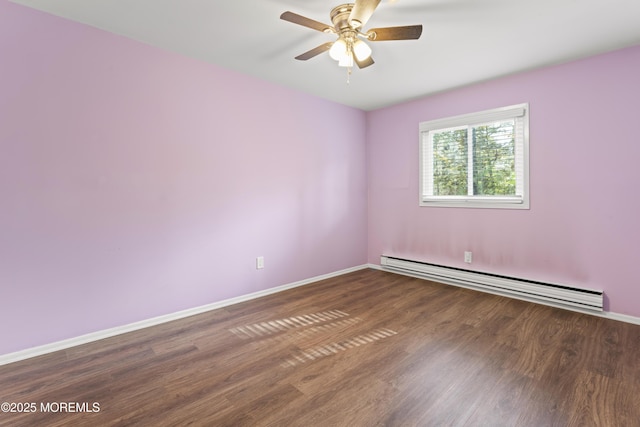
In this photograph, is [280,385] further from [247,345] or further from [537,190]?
[537,190]

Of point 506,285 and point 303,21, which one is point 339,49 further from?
point 506,285

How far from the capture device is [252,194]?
320 cm

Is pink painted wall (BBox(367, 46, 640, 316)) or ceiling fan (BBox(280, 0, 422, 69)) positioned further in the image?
pink painted wall (BBox(367, 46, 640, 316))

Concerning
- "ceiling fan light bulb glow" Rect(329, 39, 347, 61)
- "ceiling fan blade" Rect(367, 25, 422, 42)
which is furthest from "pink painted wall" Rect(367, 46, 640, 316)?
"ceiling fan light bulb glow" Rect(329, 39, 347, 61)

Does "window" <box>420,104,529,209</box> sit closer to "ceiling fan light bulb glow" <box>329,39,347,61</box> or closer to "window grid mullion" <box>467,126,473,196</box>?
"window grid mullion" <box>467,126,473,196</box>

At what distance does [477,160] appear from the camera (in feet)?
11.5

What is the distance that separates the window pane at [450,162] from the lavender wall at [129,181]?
5.58 feet

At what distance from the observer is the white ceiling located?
6.46 ft

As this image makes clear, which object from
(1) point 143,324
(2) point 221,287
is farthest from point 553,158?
(1) point 143,324

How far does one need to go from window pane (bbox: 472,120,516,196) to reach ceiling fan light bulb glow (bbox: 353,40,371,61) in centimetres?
210

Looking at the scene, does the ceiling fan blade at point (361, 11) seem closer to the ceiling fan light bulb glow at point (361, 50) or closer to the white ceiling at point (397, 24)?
the ceiling fan light bulb glow at point (361, 50)

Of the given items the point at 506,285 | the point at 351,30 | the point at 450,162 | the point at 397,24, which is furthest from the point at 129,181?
the point at 506,285

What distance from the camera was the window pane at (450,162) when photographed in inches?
142

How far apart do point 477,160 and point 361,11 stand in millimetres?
2489
